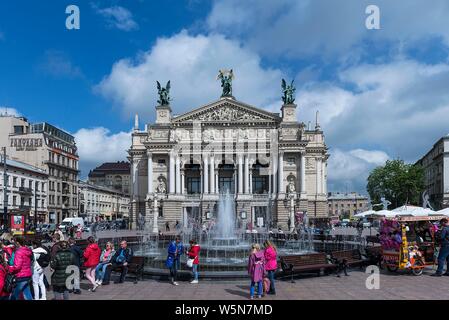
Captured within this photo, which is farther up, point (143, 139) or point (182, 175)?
point (143, 139)

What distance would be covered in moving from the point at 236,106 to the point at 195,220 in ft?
68.8

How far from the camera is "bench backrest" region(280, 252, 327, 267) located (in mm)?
17227

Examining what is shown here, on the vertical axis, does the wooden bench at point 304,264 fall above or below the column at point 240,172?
below

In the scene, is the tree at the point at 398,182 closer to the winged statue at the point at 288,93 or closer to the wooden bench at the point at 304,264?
the winged statue at the point at 288,93

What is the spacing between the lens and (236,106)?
7956 centimetres

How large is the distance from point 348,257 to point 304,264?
2939mm

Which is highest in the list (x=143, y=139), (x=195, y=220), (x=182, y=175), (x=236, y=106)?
(x=236, y=106)

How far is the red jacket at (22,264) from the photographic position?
1136 centimetres

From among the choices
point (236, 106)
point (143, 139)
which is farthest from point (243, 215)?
point (143, 139)

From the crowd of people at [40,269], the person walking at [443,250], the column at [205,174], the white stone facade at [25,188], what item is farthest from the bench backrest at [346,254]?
the column at [205,174]
